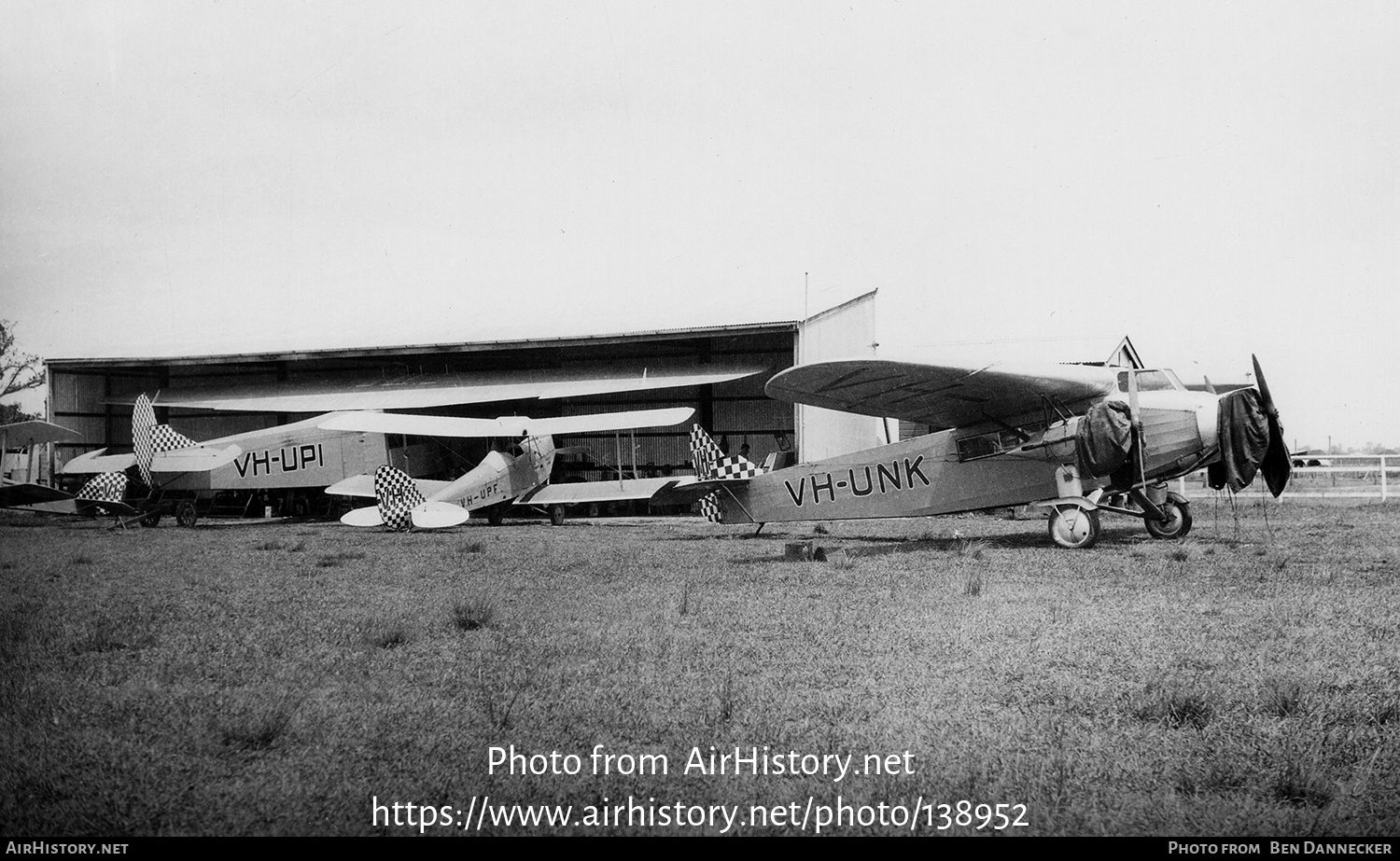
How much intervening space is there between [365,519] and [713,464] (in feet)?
19.8

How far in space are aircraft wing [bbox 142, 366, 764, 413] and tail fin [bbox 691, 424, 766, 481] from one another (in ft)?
20.5

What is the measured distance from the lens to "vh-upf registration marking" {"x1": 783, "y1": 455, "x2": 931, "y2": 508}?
39.9 ft

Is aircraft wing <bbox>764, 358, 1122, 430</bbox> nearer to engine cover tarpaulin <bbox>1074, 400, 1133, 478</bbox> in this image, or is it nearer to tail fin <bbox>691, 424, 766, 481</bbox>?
engine cover tarpaulin <bbox>1074, 400, 1133, 478</bbox>

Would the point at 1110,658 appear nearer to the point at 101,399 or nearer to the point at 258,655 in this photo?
the point at 258,655

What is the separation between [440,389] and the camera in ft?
77.3

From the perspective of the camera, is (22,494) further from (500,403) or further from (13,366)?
(500,403)

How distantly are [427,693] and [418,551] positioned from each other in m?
7.15

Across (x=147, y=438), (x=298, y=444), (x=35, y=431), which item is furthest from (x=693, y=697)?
(x=298, y=444)

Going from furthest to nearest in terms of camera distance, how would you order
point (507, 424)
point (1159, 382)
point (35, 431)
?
point (507, 424), point (1159, 382), point (35, 431)

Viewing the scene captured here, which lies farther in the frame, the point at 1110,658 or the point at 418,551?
the point at 418,551

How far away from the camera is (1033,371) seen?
34.7ft

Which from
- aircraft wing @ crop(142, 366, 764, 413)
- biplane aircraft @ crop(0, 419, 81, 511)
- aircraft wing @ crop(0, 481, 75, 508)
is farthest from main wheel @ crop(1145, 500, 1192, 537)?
aircraft wing @ crop(0, 481, 75, 508)

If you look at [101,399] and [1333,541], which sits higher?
[101,399]
